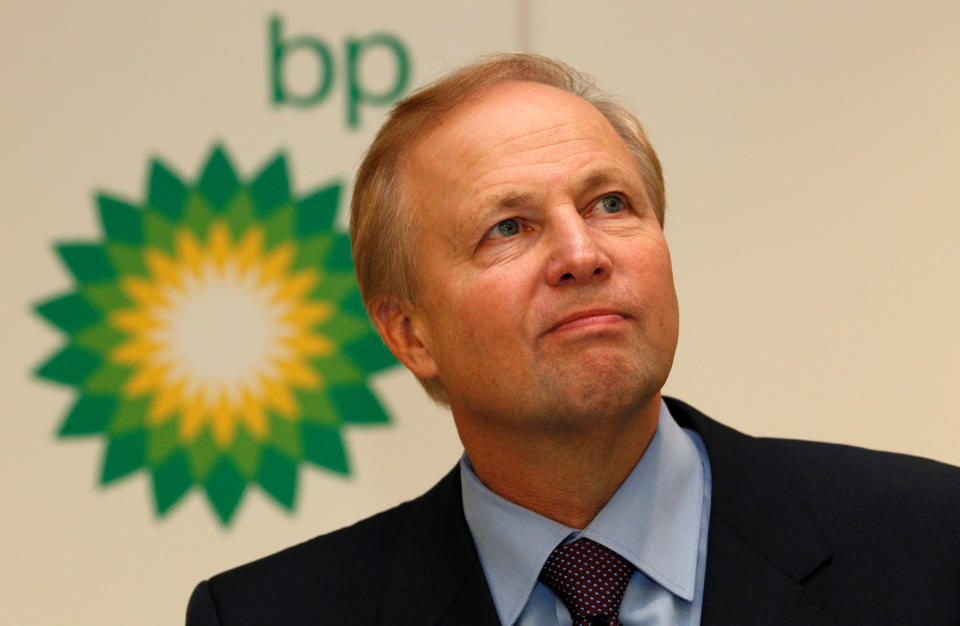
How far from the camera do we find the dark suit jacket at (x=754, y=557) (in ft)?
4.55

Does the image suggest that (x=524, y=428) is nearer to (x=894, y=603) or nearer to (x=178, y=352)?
(x=894, y=603)

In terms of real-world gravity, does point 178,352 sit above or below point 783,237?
below

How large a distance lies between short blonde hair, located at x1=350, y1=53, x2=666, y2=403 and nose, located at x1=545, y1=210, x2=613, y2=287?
0.87 ft

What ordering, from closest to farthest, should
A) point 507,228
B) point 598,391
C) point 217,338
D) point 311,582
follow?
point 598,391 < point 507,228 < point 311,582 < point 217,338

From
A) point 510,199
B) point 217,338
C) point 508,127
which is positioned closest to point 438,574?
point 510,199

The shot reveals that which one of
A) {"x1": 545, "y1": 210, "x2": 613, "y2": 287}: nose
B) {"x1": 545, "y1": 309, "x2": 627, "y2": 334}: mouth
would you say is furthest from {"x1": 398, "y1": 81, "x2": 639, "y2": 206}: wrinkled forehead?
{"x1": 545, "y1": 309, "x2": 627, "y2": 334}: mouth

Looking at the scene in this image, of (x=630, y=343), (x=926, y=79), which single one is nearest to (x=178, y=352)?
(x=630, y=343)

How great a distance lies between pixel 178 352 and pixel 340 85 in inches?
25.9

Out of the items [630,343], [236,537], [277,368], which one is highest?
[630,343]

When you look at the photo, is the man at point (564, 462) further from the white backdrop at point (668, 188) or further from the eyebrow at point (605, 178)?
the white backdrop at point (668, 188)

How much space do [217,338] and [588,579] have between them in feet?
3.55

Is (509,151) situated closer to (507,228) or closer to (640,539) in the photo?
(507,228)

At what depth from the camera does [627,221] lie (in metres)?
1.57

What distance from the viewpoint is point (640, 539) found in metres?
1.47
